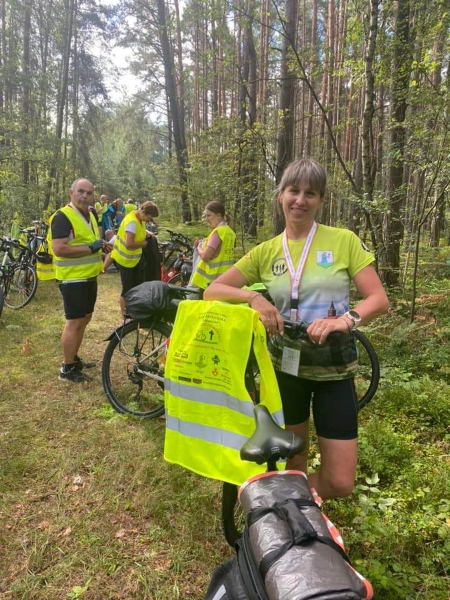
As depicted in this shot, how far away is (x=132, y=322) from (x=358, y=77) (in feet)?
15.3

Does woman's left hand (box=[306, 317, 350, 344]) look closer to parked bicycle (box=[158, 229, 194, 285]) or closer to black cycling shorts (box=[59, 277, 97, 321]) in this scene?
black cycling shorts (box=[59, 277, 97, 321])

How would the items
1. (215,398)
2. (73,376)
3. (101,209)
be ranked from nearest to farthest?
1. (215,398)
2. (73,376)
3. (101,209)

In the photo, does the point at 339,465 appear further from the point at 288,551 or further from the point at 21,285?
the point at 21,285

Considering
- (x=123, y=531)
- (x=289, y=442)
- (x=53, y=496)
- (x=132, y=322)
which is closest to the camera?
(x=289, y=442)

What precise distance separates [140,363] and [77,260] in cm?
138

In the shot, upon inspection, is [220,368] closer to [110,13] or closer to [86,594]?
[86,594]

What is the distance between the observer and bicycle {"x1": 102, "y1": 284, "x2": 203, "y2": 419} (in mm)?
3479

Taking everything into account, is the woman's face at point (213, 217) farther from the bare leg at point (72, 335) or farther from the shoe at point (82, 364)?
the shoe at point (82, 364)

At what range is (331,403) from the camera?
1.85 metres

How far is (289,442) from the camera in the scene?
4.28 ft

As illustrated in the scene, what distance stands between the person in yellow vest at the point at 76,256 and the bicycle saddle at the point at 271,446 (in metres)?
3.32

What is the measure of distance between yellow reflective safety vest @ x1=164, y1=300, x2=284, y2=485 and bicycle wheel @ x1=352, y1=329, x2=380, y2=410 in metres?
1.92

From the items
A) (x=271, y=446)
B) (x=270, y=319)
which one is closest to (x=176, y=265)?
(x=270, y=319)

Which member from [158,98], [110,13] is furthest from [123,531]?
[158,98]
